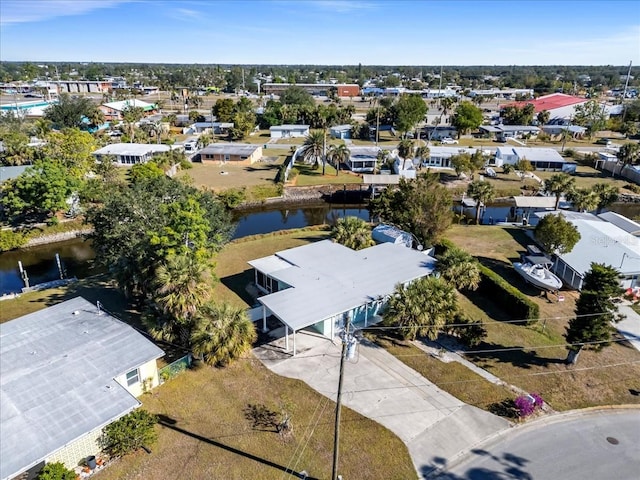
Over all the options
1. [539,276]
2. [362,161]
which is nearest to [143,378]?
[539,276]

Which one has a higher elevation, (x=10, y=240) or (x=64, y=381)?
(x=64, y=381)

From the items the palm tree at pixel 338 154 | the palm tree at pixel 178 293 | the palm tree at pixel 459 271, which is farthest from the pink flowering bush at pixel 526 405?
the palm tree at pixel 338 154

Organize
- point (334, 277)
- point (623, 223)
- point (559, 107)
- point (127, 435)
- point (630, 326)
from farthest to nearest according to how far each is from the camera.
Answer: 1. point (559, 107)
2. point (623, 223)
3. point (334, 277)
4. point (630, 326)
5. point (127, 435)

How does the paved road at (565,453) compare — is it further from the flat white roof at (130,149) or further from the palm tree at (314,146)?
the flat white roof at (130,149)

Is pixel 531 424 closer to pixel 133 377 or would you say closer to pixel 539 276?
pixel 539 276

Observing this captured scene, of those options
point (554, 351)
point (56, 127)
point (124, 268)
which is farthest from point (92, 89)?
point (554, 351)

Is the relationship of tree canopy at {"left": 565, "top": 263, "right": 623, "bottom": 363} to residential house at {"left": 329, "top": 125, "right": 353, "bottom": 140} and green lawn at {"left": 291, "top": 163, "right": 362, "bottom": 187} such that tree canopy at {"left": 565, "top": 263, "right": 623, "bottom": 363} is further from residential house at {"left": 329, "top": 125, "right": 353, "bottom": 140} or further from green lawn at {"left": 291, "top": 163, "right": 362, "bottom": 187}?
residential house at {"left": 329, "top": 125, "right": 353, "bottom": 140}

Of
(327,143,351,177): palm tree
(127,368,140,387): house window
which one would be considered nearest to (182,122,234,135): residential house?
(327,143,351,177): palm tree
